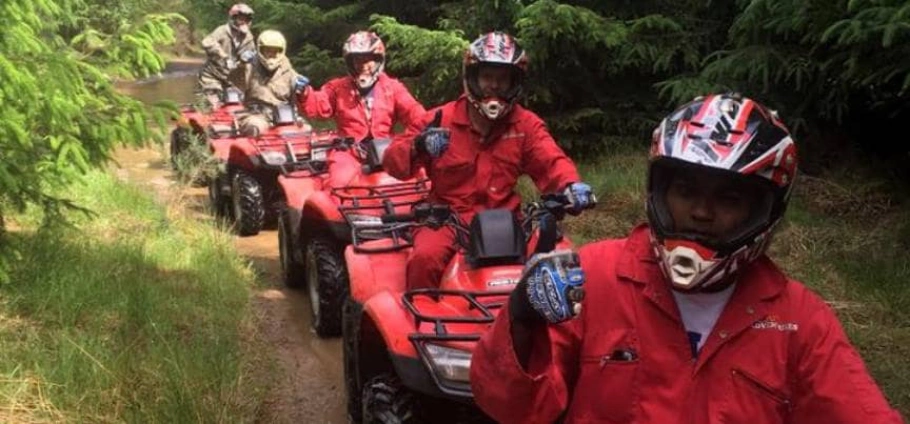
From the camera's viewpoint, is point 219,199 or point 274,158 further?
point 219,199

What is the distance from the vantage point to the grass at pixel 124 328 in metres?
4.09

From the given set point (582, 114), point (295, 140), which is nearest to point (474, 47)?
point (295, 140)

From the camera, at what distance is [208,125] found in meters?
10.7

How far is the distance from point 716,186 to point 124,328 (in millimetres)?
3756

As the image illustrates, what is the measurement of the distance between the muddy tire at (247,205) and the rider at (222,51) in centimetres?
390

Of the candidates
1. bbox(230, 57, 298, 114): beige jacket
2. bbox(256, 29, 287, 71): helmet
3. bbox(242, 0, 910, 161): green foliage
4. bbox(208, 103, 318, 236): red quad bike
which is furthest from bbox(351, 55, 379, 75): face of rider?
bbox(230, 57, 298, 114): beige jacket

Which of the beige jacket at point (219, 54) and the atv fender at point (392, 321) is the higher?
the atv fender at point (392, 321)

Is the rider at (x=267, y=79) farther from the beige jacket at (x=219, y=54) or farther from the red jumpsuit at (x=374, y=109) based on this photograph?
the beige jacket at (x=219, y=54)

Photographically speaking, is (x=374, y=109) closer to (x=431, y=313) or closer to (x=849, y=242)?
(x=849, y=242)

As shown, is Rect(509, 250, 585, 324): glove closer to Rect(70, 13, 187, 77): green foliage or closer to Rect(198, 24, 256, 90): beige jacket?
Rect(70, 13, 187, 77): green foliage

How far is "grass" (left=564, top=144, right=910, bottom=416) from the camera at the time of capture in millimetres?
4996

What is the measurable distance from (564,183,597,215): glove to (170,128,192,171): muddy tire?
7437 mm

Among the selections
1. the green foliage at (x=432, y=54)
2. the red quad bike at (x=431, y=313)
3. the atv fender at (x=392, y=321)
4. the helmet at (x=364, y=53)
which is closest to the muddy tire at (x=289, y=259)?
the helmet at (x=364, y=53)

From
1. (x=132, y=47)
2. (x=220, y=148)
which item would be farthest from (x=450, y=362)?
(x=220, y=148)
